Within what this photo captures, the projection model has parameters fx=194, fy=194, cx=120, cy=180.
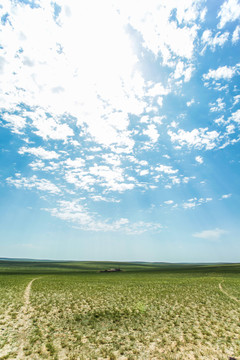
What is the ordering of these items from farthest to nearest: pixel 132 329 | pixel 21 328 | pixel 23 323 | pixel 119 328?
pixel 23 323 < pixel 119 328 < pixel 132 329 < pixel 21 328

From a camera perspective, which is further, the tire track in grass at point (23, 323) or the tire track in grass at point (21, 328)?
the tire track in grass at point (23, 323)

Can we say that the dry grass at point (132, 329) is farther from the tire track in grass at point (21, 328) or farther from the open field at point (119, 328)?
the tire track in grass at point (21, 328)

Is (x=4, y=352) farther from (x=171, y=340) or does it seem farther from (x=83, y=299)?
(x=83, y=299)

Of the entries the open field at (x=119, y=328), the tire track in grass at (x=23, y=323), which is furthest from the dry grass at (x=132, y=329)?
the tire track in grass at (x=23, y=323)

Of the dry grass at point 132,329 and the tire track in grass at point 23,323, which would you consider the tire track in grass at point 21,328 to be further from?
the dry grass at point 132,329

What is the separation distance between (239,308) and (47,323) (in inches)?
776

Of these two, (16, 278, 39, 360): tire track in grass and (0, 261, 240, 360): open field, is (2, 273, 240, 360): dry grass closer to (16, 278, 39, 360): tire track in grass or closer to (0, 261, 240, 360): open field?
(0, 261, 240, 360): open field

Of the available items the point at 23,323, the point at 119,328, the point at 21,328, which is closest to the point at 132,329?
the point at 119,328

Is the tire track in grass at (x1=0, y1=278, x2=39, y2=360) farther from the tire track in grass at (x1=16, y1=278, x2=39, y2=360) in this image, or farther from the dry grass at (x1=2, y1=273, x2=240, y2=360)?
the dry grass at (x1=2, y1=273, x2=240, y2=360)

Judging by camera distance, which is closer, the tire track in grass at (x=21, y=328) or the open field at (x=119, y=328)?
the tire track in grass at (x=21, y=328)

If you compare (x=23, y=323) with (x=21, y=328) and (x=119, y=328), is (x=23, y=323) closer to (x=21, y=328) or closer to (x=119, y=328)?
(x=21, y=328)

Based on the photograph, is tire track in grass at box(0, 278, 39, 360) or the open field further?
the open field

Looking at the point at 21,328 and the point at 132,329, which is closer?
the point at 21,328

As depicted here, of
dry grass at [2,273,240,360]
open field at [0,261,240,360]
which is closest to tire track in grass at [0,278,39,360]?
open field at [0,261,240,360]
